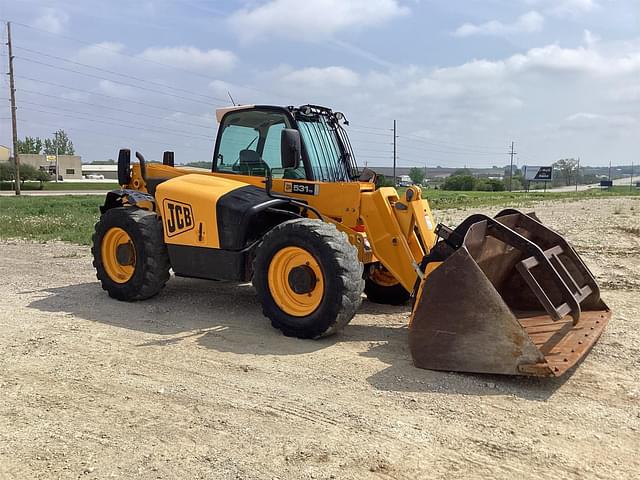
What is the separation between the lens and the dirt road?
11.7 ft

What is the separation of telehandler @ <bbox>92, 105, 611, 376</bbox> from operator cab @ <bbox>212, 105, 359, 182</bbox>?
0.02 meters

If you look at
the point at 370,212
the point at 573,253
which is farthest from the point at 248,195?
the point at 573,253

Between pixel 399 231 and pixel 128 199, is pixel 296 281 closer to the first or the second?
pixel 399 231

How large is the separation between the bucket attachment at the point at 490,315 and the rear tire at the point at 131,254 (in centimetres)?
347

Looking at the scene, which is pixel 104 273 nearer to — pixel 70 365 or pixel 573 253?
pixel 70 365

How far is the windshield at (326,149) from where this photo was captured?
720 centimetres

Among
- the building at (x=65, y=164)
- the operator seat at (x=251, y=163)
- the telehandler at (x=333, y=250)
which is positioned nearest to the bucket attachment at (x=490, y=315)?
the telehandler at (x=333, y=250)

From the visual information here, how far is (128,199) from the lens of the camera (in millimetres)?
8133

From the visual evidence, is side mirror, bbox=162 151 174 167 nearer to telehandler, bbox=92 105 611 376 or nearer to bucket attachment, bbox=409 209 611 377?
telehandler, bbox=92 105 611 376

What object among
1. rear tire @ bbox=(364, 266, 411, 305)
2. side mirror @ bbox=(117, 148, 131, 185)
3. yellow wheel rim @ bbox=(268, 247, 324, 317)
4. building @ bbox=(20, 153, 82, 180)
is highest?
building @ bbox=(20, 153, 82, 180)

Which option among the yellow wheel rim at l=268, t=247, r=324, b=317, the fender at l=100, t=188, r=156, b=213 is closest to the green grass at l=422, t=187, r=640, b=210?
the fender at l=100, t=188, r=156, b=213

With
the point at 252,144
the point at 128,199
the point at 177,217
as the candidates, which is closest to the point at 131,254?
the point at 128,199

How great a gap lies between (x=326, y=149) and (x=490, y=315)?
3.40 meters

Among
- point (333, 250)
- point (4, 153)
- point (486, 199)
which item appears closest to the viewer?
point (333, 250)
